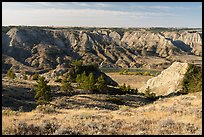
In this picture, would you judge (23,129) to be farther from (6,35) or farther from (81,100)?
A: (6,35)

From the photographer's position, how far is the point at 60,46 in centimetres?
19700

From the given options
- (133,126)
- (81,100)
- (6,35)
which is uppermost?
(6,35)

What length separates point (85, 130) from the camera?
40.2 ft

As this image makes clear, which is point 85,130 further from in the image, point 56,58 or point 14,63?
point 56,58

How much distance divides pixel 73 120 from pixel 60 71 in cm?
5751

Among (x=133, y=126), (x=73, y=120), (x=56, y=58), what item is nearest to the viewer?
(x=133, y=126)

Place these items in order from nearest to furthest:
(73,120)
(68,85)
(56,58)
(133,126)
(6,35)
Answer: (133,126), (73,120), (68,85), (56,58), (6,35)

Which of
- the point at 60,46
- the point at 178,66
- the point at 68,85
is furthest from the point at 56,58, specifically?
the point at 68,85

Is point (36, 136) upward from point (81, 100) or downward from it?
upward

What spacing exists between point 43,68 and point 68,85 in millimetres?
102019

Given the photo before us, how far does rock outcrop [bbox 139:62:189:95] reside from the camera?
192 ft

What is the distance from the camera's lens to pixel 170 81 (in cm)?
6181

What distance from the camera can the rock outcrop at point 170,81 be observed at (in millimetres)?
→ 58406

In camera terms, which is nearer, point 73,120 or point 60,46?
point 73,120
